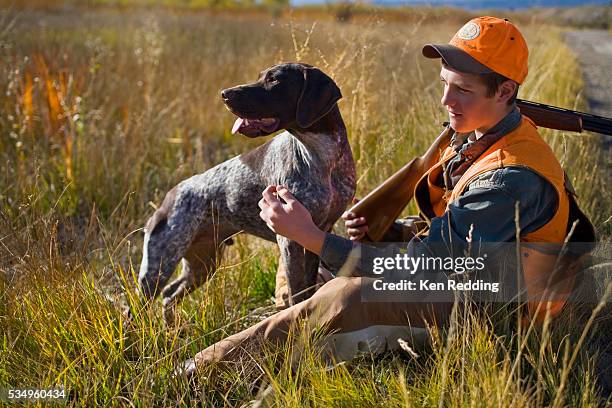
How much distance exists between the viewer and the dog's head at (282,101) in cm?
295

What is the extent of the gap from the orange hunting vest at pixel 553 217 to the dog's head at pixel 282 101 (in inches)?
27.4

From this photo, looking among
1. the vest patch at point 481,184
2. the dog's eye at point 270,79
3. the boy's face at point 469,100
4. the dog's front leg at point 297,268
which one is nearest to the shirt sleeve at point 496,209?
the vest patch at point 481,184

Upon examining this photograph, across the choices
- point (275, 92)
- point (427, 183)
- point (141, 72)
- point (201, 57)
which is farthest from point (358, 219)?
point (201, 57)

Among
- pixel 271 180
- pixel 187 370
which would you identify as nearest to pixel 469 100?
pixel 271 180

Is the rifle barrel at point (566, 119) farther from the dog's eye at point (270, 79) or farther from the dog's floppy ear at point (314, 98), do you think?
the dog's eye at point (270, 79)

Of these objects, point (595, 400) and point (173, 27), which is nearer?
point (595, 400)

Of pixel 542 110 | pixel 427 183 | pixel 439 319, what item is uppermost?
pixel 542 110

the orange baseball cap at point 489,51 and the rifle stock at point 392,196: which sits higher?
the orange baseball cap at point 489,51

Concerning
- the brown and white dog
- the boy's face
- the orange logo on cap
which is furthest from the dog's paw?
the orange logo on cap

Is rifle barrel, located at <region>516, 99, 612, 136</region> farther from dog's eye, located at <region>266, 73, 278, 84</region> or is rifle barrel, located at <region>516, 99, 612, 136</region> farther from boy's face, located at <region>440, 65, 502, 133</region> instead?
dog's eye, located at <region>266, 73, 278, 84</region>

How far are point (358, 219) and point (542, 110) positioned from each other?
1.02 m

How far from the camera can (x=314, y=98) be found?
298cm

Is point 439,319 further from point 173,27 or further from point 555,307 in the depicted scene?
point 173,27

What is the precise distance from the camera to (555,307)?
2.73 m
